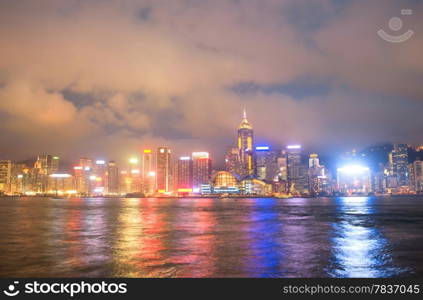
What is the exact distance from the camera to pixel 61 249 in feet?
104

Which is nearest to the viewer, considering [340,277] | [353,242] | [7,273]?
[340,277]

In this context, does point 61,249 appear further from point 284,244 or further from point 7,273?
point 284,244

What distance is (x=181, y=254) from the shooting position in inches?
1123

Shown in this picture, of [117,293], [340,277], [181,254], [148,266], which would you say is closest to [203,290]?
[117,293]

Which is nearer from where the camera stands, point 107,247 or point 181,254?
point 181,254

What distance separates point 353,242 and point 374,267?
13.4 metres

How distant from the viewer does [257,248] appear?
32.1 m

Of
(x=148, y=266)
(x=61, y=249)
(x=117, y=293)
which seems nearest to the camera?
(x=117, y=293)

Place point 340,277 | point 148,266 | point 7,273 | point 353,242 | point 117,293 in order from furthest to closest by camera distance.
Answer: point 353,242 < point 148,266 < point 7,273 < point 340,277 < point 117,293

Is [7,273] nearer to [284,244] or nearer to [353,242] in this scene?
[284,244]

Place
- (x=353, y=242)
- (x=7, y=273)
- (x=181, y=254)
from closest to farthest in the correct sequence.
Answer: (x=7, y=273) < (x=181, y=254) < (x=353, y=242)

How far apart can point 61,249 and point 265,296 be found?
2196 centimetres

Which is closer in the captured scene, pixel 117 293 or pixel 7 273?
pixel 117 293

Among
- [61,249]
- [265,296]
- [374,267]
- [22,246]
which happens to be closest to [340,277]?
[374,267]
